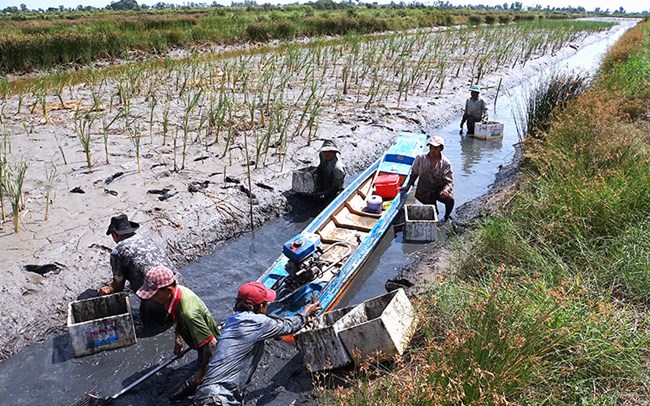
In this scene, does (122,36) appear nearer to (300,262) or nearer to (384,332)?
(300,262)

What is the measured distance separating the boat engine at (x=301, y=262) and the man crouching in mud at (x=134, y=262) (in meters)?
1.23

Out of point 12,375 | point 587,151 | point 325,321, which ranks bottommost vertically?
point 12,375

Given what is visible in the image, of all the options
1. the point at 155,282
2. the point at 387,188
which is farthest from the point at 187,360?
the point at 387,188

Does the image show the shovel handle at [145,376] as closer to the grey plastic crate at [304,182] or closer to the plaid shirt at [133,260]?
the plaid shirt at [133,260]

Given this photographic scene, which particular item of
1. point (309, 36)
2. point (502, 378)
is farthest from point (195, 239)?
point (309, 36)

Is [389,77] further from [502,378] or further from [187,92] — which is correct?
[502,378]

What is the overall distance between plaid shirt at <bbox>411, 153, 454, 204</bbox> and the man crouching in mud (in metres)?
3.85

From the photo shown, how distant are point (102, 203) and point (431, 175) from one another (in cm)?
453

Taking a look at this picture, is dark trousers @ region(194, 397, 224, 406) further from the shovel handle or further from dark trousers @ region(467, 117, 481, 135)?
dark trousers @ region(467, 117, 481, 135)

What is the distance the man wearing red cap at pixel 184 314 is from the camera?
3.68 m

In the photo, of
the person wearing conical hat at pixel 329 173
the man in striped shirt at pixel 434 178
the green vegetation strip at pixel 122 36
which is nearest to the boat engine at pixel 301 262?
the person wearing conical hat at pixel 329 173

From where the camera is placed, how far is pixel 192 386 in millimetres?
4031

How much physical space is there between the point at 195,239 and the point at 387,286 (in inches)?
99.3

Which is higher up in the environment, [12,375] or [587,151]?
[587,151]
